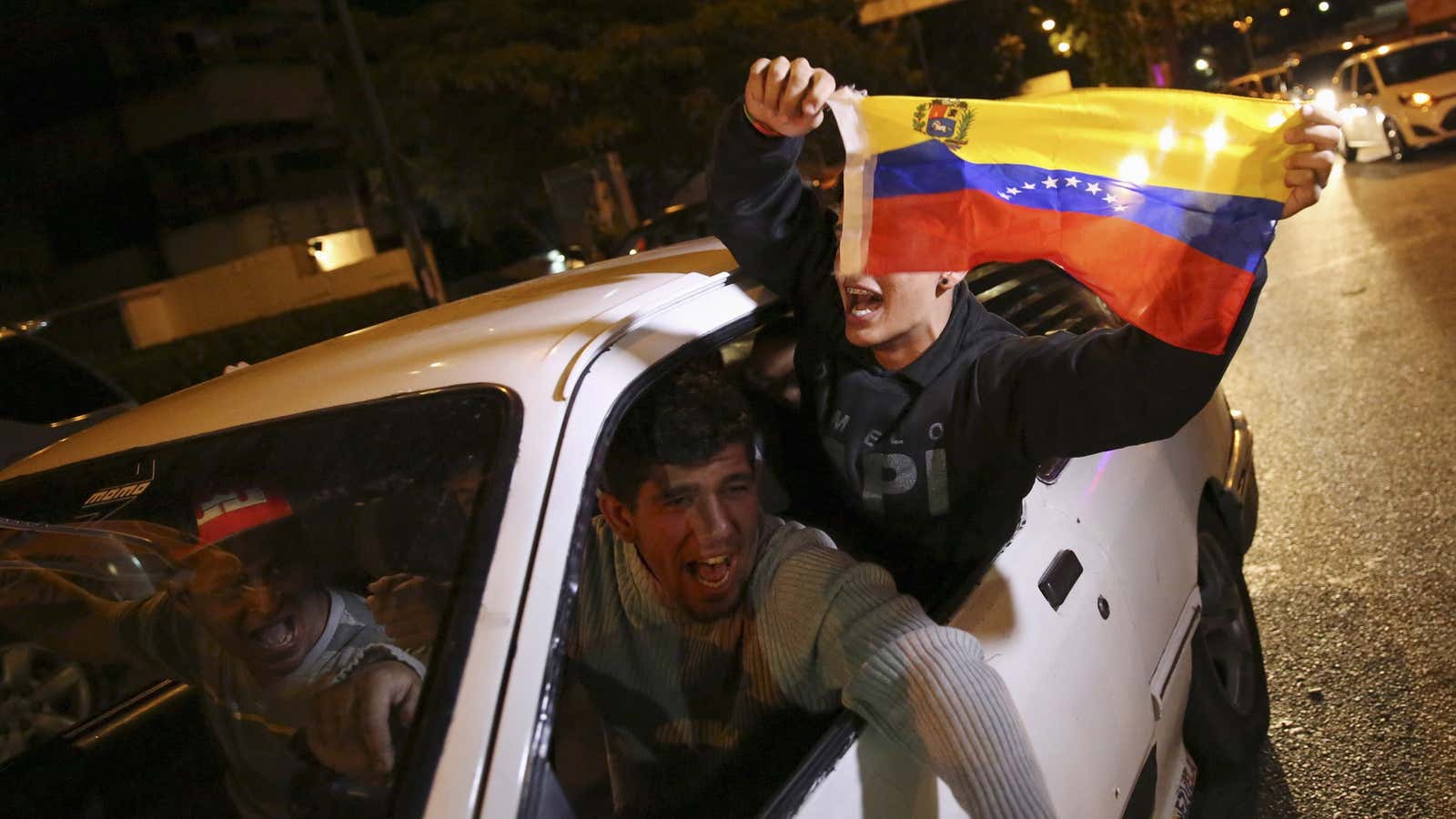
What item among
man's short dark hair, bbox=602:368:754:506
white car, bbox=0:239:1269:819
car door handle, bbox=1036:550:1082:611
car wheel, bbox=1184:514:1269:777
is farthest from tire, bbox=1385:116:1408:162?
man's short dark hair, bbox=602:368:754:506

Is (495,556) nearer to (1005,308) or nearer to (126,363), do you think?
(1005,308)

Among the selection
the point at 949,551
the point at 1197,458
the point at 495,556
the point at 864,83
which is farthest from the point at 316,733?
the point at 864,83

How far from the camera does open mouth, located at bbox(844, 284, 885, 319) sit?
2158 mm

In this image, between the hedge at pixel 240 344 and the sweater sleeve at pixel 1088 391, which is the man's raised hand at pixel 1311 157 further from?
the hedge at pixel 240 344

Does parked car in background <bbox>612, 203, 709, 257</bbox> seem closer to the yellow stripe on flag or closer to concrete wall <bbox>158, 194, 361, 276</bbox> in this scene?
the yellow stripe on flag

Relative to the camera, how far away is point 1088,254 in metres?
1.94

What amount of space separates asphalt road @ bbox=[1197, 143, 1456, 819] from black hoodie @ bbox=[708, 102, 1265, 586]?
Answer: 1.42 metres

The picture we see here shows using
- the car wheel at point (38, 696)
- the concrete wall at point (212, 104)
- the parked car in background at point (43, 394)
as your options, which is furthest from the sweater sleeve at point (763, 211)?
the concrete wall at point (212, 104)

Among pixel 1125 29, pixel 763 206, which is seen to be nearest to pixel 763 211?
pixel 763 206

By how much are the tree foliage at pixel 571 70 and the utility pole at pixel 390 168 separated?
15.0ft

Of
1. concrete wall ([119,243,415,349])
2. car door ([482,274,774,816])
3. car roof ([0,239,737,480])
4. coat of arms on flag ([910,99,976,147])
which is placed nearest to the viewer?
car door ([482,274,774,816])

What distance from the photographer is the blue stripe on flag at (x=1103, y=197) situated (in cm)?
176

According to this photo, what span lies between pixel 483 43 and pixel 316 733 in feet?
59.6

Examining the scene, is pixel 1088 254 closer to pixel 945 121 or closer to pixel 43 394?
pixel 945 121
